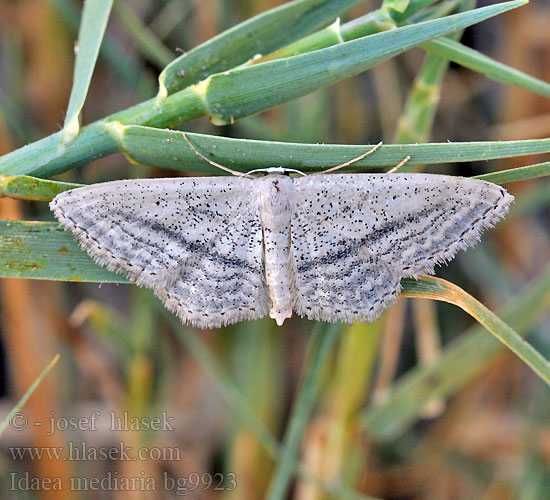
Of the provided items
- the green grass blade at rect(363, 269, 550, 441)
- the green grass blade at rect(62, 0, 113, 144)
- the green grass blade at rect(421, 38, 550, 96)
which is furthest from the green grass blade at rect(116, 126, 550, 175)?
the green grass blade at rect(363, 269, 550, 441)

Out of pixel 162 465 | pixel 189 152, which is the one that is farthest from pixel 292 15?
pixel 162 465

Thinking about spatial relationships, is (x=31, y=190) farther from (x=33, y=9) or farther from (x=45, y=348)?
(x=33, y=9)

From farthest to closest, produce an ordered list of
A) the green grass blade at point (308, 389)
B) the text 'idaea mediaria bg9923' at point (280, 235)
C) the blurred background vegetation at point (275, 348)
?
the blurred background vegetation at point (275, 348), the green grass blade at point (308, 389), the text 'idaea mediaria bg9923' at point (280, 235)

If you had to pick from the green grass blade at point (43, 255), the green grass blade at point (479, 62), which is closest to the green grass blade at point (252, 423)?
the green grass blade at point (43, 255)

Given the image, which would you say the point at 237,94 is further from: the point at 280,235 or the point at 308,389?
the point at 308,389

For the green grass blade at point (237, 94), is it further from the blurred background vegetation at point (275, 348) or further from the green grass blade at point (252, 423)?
the green grass blade at point (252, 423)

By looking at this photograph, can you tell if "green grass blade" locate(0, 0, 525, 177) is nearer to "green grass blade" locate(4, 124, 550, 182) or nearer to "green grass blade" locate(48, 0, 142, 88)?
"green grass blade" locate(4, 124, 550, 182)
